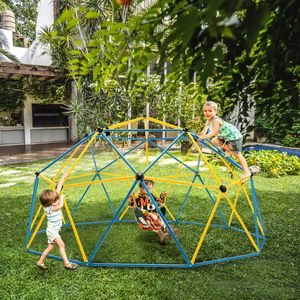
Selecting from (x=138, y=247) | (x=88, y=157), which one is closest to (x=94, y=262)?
(x=138, y=247)

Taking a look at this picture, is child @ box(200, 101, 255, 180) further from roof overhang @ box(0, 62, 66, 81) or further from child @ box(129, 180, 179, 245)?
roof overhang @ box(0, 62, 66, 81)

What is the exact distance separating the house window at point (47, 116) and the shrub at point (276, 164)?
1037 cm

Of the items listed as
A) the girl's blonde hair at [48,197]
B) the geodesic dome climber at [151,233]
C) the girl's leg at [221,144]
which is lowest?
the geodesic dome climber at [151,233]

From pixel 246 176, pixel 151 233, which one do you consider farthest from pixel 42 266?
pixel 246 176

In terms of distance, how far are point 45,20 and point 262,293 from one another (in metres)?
17.6

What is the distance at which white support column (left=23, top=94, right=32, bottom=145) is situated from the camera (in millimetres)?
17203

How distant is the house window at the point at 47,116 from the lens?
1769cm

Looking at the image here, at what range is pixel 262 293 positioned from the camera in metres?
3.47

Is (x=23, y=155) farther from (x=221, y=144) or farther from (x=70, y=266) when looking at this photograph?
(x=70, y=266)

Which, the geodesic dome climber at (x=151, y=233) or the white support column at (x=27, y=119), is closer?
the geodesic dome climber at (x=151, y=233)

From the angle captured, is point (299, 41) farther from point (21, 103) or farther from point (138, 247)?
point (21, 103)

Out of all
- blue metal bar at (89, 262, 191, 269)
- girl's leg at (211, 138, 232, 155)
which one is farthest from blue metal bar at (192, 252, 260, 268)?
girl's leg at (211, 138, 232, 155)

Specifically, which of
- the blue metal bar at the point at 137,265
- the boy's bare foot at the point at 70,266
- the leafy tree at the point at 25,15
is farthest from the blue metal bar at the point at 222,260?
A: the leafy tree at the point at 25,15

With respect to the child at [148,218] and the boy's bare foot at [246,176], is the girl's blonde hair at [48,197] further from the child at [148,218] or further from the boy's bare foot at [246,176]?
the boy's bare foot at [246,176]
